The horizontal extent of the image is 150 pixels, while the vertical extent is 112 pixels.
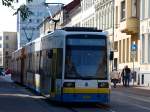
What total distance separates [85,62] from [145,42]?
36983 millimetres

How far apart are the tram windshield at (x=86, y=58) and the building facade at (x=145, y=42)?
33310mm

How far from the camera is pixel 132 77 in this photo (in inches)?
2477

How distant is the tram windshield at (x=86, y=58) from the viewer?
2523 cm

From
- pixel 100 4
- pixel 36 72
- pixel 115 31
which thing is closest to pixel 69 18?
pixel 100 4

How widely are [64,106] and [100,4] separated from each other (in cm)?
6094

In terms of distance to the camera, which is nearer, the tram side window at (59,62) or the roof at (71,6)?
the tram side window at (59,62)

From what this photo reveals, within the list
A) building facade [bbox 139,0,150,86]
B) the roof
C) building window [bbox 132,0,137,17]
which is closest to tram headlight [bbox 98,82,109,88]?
building facade [bbox 139,0,150,86]

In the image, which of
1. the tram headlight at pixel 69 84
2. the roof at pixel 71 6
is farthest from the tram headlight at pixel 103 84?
the roof at pixel 71 6

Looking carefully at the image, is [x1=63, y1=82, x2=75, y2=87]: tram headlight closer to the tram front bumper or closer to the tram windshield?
the tram front bumper

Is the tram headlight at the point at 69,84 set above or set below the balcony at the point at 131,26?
below

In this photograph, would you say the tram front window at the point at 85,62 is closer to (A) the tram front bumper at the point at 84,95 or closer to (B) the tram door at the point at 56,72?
(B) the tram door at the point at 56,72

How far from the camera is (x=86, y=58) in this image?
2538 centimetres

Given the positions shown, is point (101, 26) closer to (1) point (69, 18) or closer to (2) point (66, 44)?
(1) point (69, 18)

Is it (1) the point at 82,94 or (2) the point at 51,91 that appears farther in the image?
(2) the point at 51,91
